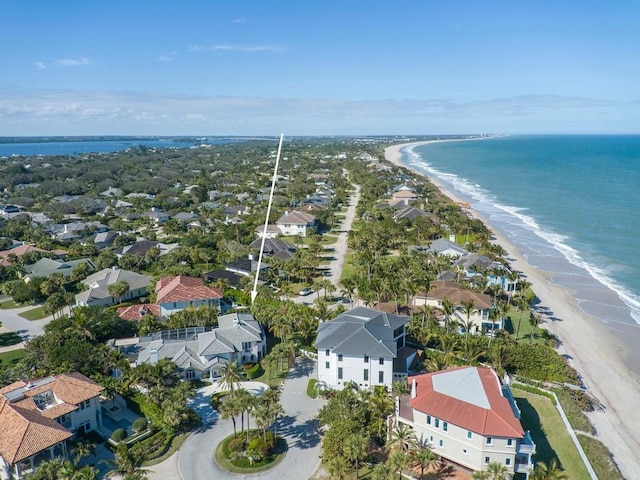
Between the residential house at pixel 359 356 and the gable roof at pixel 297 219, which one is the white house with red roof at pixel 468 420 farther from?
the gable roof at pixel 297 219

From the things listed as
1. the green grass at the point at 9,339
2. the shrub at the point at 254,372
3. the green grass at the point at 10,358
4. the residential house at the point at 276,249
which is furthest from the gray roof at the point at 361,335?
the green grass at the point at 9,339

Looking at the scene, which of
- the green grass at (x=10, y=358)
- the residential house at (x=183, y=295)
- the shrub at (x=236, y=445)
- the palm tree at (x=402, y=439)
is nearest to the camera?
the palm tree at (x=402, y=439)

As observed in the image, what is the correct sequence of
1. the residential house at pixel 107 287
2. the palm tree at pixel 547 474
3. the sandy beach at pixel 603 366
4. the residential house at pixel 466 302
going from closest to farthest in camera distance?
1. the palm tree at pixel 547 474
2. the sandy beach at pixel 603 366
3. the residential house at pixel 466 302
4. the residential house at pixel 107 287

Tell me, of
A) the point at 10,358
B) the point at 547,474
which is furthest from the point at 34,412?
the point at 547,474

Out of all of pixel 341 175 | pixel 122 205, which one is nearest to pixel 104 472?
pixel 122 205

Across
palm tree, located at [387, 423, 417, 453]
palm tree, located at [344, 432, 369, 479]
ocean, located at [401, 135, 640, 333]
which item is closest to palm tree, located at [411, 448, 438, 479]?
palm tree, located at [387, 423, 417, 453]

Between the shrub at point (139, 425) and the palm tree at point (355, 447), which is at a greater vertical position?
the palm tree at point (355, 447)
